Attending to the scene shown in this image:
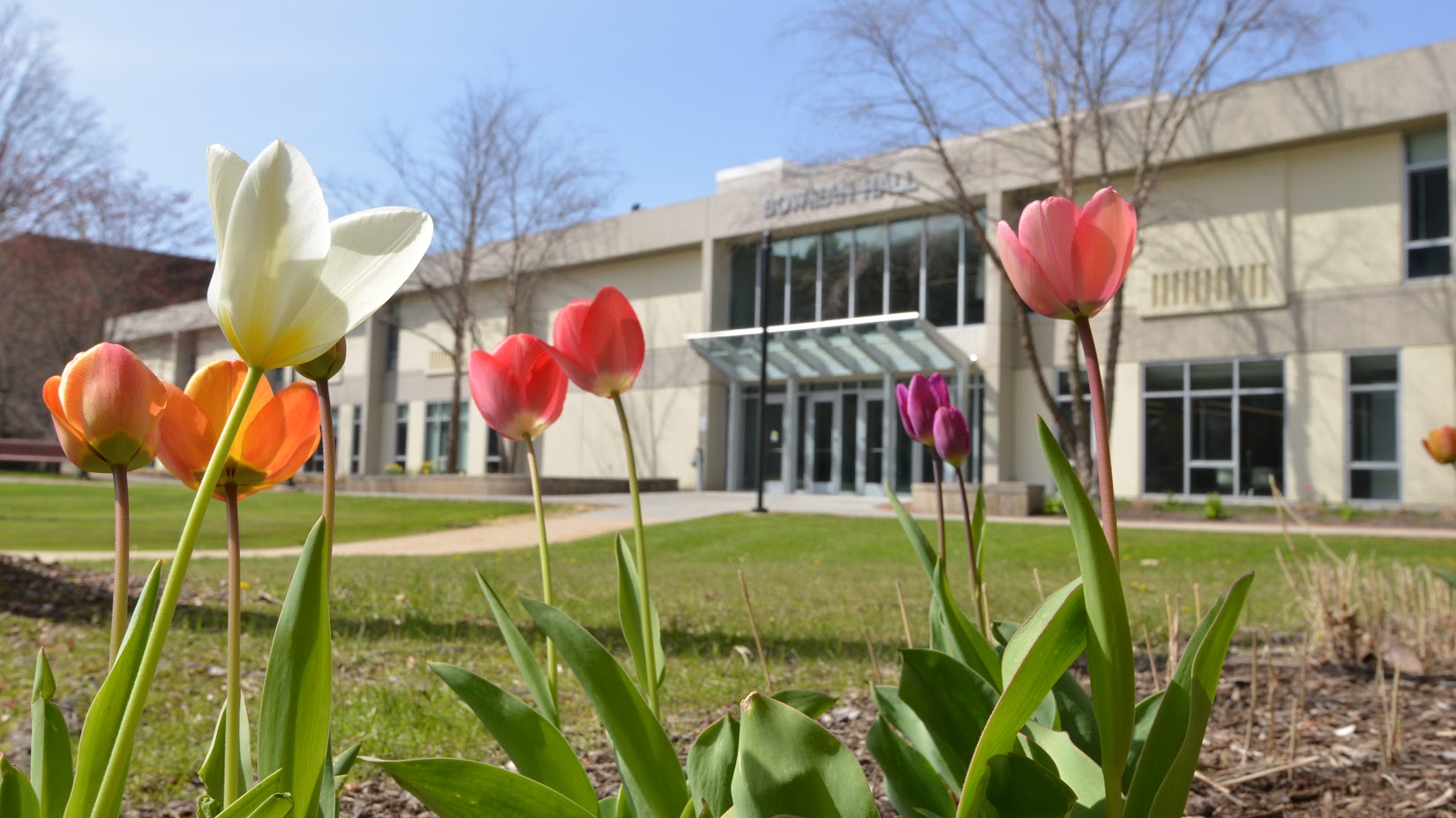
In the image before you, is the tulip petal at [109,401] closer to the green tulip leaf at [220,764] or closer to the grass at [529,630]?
the green tulip leaf at [220,764]

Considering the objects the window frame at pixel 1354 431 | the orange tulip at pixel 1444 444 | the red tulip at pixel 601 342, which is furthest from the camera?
the window frame at pixel 1354 431

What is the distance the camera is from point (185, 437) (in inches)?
39.7

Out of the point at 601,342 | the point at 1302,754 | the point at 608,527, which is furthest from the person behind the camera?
the point at 608,527

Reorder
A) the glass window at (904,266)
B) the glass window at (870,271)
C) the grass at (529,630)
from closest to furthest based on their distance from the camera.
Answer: the grass at (529,630)
the glass window at (904,266)
the glass window at (870,271)

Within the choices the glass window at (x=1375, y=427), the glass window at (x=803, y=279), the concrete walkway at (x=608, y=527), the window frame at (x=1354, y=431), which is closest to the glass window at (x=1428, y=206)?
the window frame at (x=1354, y=431)

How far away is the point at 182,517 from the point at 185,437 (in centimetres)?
1729

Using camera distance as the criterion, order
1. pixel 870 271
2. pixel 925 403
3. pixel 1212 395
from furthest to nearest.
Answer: pixel 870 271 < pixel 1212 395 < pixel 925 403

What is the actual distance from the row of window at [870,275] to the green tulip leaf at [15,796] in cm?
2294

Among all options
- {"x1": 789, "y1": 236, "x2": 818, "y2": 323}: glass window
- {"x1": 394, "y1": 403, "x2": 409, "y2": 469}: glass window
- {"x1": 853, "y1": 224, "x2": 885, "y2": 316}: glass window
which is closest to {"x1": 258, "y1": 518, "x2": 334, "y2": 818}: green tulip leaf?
{"x1": 853, "y1": 224, "x2": 885, "y2": 316}: glass window

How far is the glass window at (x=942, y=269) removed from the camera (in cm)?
2339

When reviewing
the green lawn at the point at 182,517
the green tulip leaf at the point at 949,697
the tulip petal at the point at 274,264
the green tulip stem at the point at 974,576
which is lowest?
the green lawn at the point at 182,517

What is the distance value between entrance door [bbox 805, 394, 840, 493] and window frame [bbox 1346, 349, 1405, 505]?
10423 millimetres

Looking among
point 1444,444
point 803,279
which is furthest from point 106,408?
point 803,279

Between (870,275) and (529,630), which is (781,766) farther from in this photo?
(870,275)
